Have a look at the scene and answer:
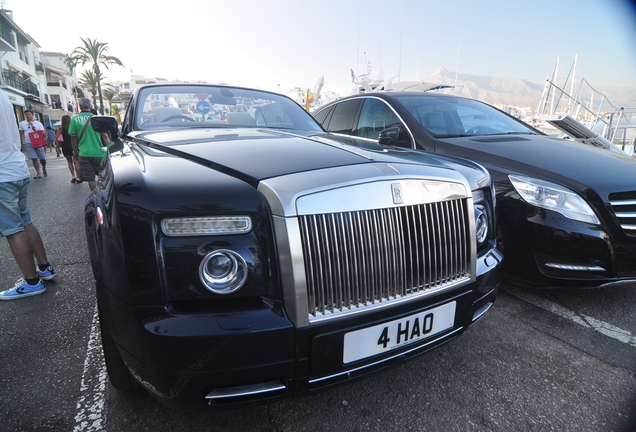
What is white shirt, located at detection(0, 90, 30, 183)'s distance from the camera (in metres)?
2.66

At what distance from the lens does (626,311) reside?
2.56m

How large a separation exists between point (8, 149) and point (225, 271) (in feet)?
8.56

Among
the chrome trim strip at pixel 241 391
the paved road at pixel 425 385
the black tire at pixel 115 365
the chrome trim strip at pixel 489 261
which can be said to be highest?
the chrome trim strip at pixel 489 261

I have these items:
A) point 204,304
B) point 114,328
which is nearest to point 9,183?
point 114,328

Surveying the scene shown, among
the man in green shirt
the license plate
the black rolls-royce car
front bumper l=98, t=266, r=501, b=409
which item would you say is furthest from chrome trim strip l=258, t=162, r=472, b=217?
the man in green shirt

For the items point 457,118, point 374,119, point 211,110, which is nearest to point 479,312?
point 211,110

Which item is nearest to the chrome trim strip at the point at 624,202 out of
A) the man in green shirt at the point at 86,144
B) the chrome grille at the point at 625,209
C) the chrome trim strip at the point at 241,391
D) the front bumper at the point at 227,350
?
the chrome grille at the point at 625,209

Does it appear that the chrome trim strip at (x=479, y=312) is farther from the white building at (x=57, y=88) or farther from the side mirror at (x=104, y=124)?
the white building at (x=57, y=88)

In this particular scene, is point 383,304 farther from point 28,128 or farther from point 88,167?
point 28,128

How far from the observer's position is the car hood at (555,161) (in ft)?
7.94

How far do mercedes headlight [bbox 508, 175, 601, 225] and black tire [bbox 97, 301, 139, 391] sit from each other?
2.58 metres

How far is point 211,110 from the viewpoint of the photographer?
2732mm

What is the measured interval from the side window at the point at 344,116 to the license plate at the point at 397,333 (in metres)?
3.12

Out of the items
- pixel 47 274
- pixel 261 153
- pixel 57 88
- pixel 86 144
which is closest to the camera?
pixel 261 153
